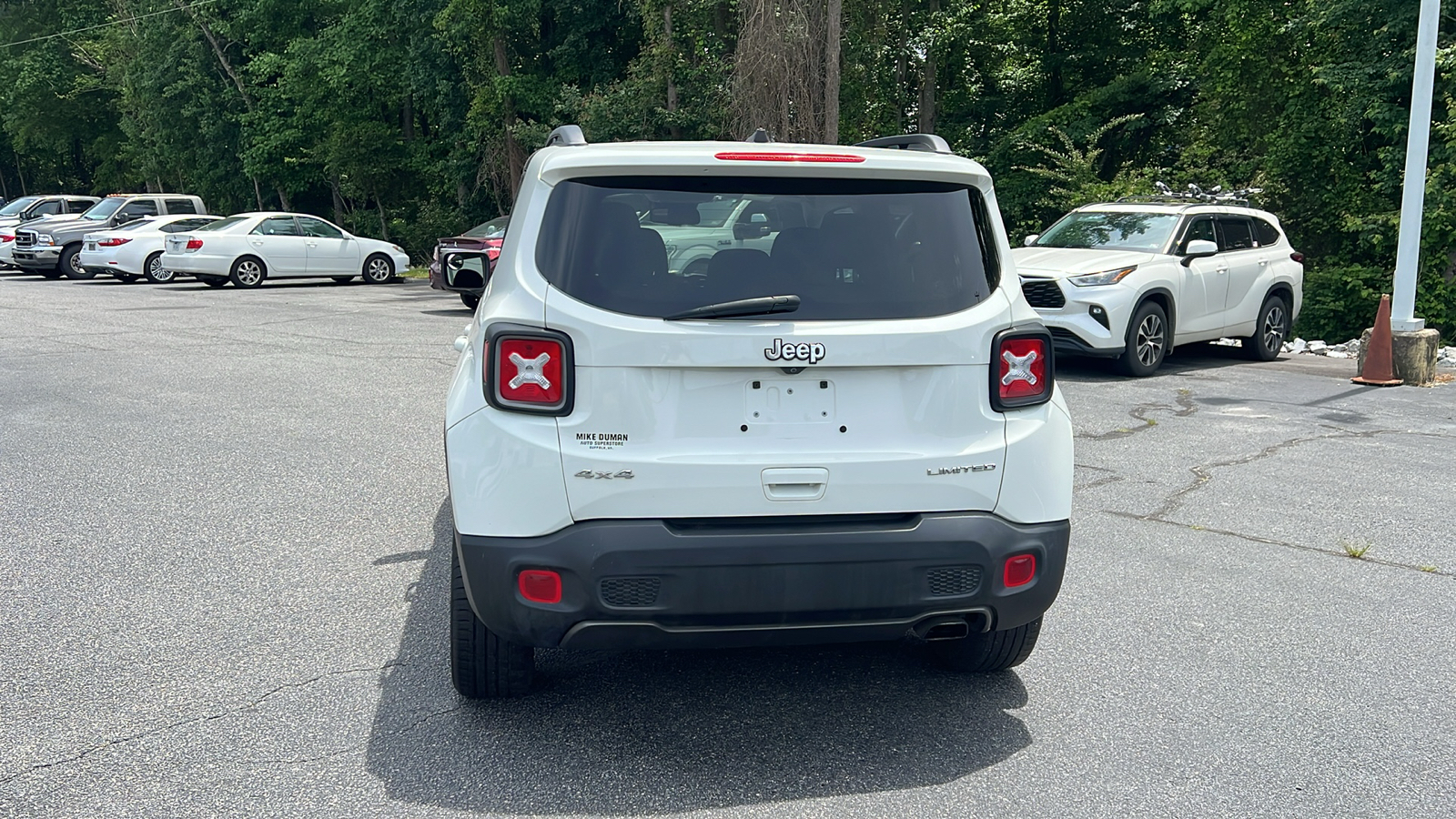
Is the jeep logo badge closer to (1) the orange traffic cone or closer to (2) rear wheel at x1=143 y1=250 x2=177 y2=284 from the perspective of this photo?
(1) the orange traffic cone

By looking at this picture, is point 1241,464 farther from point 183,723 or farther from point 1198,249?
point 183,723

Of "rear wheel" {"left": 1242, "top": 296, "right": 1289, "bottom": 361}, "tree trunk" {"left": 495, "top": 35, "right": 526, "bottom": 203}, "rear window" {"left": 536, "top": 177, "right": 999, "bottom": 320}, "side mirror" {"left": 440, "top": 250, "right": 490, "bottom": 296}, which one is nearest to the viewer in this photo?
"rear window" {"left": 536, "top": 177, "right": 999, "bottom": 320}

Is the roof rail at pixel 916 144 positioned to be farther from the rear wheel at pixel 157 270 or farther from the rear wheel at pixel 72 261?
the rear wheel at pixel 72 261

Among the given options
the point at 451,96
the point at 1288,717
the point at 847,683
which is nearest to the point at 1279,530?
the point at 1288,717

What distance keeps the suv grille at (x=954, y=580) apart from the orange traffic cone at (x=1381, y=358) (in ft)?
33.8

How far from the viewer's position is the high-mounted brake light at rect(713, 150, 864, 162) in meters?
3.63

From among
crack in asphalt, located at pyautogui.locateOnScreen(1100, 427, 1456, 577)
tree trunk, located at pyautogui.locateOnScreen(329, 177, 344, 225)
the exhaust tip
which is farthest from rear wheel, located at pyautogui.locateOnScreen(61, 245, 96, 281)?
the exhaust tip

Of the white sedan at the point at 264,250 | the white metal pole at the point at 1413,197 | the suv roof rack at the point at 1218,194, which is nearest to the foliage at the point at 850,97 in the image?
the suv roof rack at the point at 1218,194

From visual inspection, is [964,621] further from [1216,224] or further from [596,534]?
[1216,224]

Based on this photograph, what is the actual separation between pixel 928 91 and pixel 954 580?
27.7m

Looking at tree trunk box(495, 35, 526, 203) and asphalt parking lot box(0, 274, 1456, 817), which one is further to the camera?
tree trunk box(495, 35, 526, 203)

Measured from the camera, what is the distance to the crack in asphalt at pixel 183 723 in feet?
11.7

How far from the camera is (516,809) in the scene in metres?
3.35

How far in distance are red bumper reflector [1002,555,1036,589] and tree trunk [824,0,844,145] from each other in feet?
65.2
